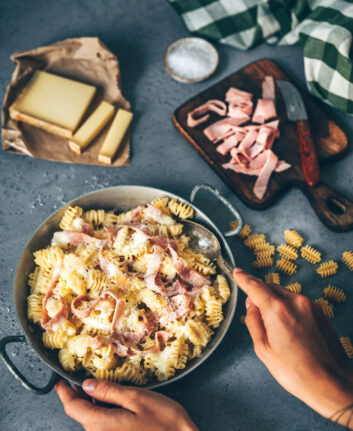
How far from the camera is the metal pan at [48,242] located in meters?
1.26

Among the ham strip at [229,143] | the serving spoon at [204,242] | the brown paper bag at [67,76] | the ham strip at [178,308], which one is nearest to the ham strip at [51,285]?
the ham strip at [178,308]

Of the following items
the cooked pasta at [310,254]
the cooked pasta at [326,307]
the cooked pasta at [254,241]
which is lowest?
the cooked pasta at [326,307]

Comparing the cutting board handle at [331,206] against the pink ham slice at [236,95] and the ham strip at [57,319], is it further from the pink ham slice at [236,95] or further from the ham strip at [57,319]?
the ham strip at [57,319]

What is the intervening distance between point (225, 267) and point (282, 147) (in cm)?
68

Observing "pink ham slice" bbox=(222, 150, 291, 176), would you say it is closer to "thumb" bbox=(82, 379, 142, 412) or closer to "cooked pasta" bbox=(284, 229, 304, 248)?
"cooked pasta" bbox=(284, 229, 304, 248)

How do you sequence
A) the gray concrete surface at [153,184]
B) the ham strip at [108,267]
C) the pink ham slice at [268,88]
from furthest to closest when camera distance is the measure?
the pink ham slice at [268,88] < the gray concrete surface at [153,184] < the ham strip at [108,267]

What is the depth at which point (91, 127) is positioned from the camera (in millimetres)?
1801

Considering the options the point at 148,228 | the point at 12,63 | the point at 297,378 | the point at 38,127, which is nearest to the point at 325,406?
the point at 297,378

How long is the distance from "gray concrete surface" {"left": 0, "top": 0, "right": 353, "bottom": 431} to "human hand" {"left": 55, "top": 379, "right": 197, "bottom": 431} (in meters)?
0.23

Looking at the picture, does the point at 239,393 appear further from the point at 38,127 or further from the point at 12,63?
the point at 12,63

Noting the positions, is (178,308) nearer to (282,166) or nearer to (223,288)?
(223,288)

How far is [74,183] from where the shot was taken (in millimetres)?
1797

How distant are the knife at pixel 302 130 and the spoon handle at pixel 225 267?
54cm

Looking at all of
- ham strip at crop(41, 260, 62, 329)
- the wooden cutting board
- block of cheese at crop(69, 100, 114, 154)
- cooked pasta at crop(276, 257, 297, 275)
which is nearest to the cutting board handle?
the wooden cutting board
